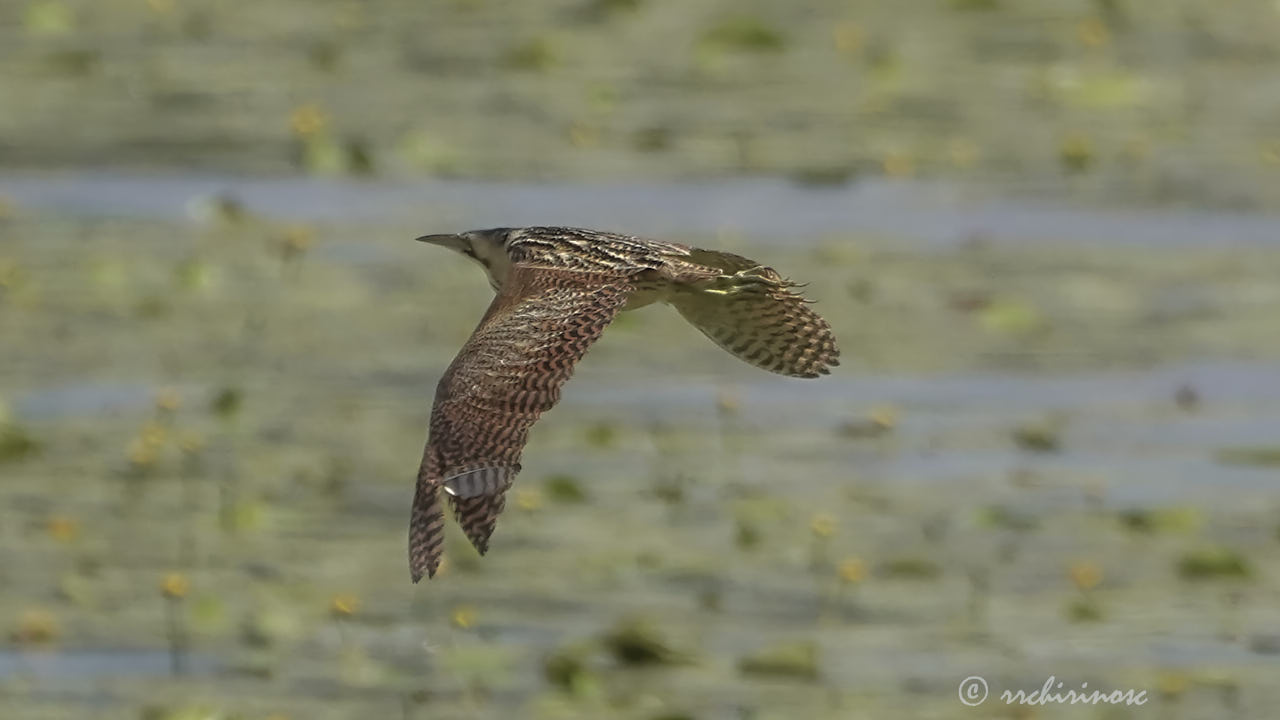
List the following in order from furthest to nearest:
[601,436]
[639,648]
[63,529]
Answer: [601,436], [63,529], [639,648]

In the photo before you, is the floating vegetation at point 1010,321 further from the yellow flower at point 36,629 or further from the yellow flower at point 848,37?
the yellow flower at point 36,629

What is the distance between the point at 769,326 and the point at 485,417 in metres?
0.94

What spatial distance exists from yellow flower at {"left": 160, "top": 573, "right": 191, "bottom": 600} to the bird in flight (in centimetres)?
96

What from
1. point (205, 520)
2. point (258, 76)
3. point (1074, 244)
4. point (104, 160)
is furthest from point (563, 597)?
point (258, 76)

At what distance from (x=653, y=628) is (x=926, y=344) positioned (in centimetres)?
185

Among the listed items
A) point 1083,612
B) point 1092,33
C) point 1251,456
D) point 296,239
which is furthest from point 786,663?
point 1092,33

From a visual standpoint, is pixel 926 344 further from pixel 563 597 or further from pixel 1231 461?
pixel 563 597

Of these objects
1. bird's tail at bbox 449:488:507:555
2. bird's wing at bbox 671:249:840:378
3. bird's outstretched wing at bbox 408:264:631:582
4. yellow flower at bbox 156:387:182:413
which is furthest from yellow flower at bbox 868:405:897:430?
bird's tail at bbox 449:488:507:555

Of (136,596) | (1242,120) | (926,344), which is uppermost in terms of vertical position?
(1242,120)

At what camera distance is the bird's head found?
13.6 feet

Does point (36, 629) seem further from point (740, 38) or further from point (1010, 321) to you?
point (740, 38)

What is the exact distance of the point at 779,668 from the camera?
4.78 metres
